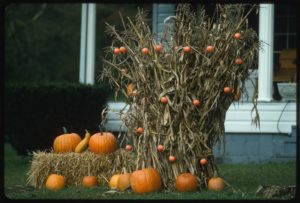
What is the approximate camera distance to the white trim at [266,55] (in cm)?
1192

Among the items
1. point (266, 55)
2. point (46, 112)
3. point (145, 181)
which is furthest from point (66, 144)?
point (266, 55)

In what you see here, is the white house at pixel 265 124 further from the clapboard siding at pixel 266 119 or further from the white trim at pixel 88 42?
the white trim at pixel 88 42

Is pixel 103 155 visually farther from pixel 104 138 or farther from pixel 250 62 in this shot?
pixel 250 62

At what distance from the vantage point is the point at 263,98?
12.1 m

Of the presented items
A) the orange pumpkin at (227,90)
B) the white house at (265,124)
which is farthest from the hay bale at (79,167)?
the white house at (265,124)

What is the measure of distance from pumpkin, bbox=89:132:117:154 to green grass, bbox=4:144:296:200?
479 mm

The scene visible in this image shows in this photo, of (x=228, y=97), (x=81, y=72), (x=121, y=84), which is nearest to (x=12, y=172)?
(x=81, y=72)

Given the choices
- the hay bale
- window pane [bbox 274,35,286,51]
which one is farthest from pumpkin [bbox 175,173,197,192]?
window pane [bbox 274,35,286,51]

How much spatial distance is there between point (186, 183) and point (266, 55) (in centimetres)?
455

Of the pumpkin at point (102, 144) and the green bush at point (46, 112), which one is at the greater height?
the green bush at point (46, 112)

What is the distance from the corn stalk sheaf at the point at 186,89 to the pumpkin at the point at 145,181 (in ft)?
0.55

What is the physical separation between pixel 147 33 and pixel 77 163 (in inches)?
67.4

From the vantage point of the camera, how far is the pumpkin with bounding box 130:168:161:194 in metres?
7.91

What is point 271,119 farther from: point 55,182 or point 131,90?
point 55,182
